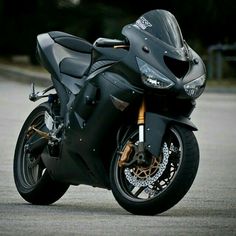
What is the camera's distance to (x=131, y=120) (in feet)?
31.1

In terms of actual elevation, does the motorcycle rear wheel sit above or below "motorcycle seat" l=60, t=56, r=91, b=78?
below

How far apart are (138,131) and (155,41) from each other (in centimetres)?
60

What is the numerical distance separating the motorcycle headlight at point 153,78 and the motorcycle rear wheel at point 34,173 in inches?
48.7

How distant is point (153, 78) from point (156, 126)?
302mm

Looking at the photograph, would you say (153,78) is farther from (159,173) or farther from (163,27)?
(159,173)

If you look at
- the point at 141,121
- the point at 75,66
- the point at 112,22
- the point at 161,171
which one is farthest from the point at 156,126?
the point at 112,22

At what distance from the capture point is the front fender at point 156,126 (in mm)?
9156

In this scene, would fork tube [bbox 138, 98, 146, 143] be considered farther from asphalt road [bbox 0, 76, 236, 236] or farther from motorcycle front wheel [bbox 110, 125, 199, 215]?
asphalt road [bbox 0, 76, 236, 236]

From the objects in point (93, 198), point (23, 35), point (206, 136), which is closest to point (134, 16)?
point (23, 35)

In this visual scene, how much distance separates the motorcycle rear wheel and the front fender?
1102 millimetres

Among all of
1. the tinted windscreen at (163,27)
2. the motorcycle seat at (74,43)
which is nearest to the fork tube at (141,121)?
the tinted windscreen at (163,27)

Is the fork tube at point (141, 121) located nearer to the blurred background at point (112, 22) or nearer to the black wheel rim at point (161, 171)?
the black wheel rim at point (161, 171)

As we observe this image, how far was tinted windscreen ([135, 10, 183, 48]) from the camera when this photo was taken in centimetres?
945

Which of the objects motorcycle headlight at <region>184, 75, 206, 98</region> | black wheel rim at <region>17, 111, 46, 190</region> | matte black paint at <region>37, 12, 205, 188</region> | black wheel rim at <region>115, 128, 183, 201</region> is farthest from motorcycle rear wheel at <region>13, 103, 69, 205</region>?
motorcycle headlight at <region>184, 75, 206, 98</region>
